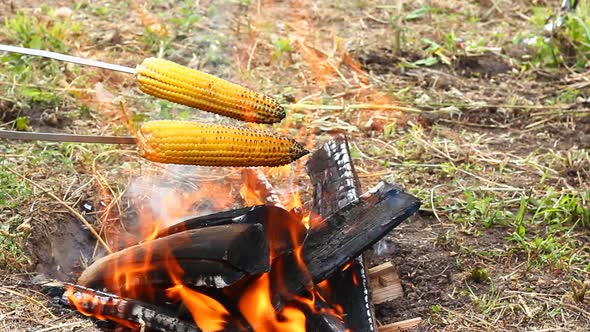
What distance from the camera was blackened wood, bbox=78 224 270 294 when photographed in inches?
126

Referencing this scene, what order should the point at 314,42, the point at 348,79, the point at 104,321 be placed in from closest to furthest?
1. the point at 104,321
2. the point at 348,79
3. the point at 314,42

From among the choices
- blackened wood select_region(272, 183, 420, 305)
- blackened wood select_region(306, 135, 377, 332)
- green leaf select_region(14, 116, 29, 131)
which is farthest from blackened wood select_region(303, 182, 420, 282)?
green leaf select_region(14, 116, 29, 131)

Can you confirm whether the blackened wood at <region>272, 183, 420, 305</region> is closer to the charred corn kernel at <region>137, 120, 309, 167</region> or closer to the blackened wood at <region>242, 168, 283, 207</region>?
the charred corn kernel at <region>137, 120, 309, 167</region>

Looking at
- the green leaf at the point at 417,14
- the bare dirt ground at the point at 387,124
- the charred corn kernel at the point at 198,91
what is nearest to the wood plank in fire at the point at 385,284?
the bare dirt ground at the point at 387,124

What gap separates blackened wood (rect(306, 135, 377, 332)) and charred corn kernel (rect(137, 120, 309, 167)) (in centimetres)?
50

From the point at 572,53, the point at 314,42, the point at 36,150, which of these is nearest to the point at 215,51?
the point at 314,42

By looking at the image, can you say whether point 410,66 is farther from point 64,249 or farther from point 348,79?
point 64,249

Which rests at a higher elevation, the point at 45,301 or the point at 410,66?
the point at 45,301

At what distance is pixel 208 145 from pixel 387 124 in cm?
228

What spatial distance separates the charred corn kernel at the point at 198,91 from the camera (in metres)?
3.53

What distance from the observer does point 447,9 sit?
7254 millimetres

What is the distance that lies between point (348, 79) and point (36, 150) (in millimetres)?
2386

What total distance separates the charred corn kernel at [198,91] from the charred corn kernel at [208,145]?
0.15m

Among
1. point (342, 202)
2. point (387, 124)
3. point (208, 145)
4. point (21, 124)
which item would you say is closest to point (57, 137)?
point (208, 145)
